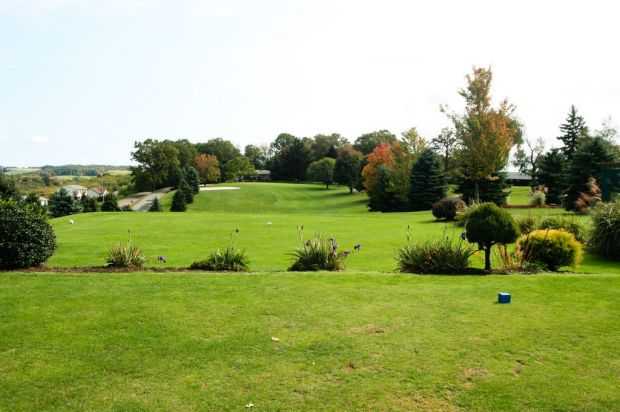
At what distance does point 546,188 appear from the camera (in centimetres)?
4384

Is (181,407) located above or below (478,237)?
below

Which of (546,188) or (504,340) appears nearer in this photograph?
(504,340)

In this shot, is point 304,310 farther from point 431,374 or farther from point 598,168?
point 598,168

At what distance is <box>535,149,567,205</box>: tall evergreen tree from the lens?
140 feet

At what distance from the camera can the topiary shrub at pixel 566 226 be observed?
48.8 feet

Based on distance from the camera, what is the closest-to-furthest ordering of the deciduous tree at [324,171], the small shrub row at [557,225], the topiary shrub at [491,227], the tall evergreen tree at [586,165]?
the topiary shrub at [491,227]
the small shrub row at [557,225]
the tall evergreen tree at [586,165]
the deciduous tree at [324,171]

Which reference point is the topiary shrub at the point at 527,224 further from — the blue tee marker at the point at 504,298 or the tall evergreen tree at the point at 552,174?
the tall evergreen tree at the point at 552,174

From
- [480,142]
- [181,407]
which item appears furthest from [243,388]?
[480,142]

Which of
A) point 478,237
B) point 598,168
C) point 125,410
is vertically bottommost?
point 125,410

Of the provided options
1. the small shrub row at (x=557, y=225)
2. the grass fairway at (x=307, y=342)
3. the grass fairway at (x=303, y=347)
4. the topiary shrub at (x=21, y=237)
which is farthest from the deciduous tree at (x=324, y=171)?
the grass fairway at (x=303, y=347)

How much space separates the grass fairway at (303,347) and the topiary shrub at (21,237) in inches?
66.4

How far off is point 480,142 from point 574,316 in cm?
3025

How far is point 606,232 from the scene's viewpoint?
1384 centimetres

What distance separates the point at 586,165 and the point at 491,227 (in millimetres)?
26930
